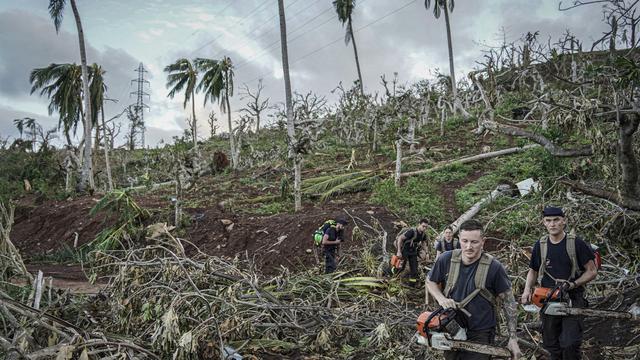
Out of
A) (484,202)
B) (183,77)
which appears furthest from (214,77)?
(484,202)

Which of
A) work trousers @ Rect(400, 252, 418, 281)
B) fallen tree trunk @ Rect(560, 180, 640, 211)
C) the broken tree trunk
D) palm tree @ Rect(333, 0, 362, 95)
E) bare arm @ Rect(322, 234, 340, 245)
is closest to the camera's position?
fallen tree trunk @ Rect(560, 180, 640, 211)

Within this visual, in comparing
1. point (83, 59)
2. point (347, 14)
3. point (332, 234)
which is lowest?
point (332, 234)

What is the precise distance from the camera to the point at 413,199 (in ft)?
41.5

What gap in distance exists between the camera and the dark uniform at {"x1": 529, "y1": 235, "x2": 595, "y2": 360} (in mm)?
4074

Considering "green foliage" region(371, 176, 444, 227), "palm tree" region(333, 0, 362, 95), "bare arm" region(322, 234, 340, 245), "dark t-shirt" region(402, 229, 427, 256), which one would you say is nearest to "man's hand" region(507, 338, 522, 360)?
"dark t-shirt" region(402, 229, 427, 256)

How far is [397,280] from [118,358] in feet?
16.6

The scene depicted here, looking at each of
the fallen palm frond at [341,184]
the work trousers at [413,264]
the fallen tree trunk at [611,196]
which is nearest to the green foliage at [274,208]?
the fallen palm frond at [341,184]

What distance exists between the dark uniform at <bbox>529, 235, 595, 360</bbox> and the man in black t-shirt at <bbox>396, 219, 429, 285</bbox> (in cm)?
398

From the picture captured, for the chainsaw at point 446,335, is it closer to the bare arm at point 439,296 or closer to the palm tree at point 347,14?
the bare arm at point 439,296

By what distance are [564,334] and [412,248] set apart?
14.1 ft

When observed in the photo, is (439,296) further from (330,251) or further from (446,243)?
(330,251)

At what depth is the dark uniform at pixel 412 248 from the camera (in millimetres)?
8367

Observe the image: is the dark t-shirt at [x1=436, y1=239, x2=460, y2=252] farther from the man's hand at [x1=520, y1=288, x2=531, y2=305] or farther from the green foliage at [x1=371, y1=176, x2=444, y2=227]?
the green foliage at [x1=371, y1=176, x2=444, y2=227]

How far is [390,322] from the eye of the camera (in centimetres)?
603
